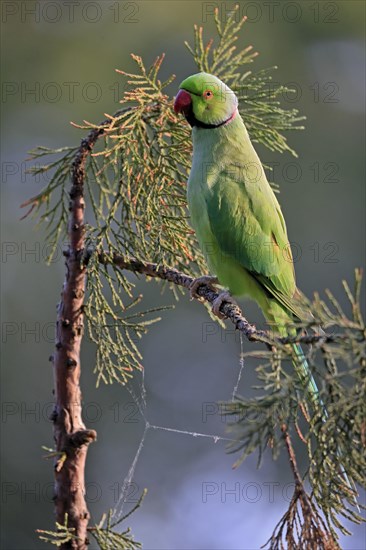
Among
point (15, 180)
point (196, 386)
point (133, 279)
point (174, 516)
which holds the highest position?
point (15, 180)

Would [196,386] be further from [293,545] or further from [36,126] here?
[293,545]

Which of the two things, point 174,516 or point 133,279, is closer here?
point 133,279

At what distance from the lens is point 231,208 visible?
8.11 ft

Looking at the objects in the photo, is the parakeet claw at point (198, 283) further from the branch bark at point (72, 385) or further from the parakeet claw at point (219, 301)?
the branch bark at point (72, 385)

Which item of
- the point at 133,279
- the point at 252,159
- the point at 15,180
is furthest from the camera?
the point at 15,180

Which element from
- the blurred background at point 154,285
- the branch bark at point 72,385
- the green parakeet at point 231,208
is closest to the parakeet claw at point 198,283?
the green parakeet at point 231,208

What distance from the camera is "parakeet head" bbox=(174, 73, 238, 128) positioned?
95.6 inches

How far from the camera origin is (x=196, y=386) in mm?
7293

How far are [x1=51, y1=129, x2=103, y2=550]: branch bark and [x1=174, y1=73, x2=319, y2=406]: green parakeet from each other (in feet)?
1.72

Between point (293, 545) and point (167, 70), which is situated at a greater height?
point (167, 70)

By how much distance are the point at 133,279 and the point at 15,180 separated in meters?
1.50

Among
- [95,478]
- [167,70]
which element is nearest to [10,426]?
[95,478]

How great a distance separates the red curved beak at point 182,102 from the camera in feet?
7.29

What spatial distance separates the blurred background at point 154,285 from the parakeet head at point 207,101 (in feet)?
12.4
